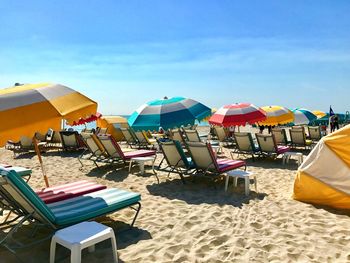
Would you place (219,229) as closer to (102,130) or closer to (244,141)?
(244,141)

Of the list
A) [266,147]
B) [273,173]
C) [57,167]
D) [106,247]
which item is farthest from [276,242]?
[57,167]

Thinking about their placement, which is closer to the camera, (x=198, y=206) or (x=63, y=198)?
(x=63, y=198)

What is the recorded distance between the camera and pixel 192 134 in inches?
520

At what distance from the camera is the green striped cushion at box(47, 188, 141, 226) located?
13.1 ft

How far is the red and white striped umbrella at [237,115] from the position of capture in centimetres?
968

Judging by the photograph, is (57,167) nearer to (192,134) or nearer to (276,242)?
(192,134)

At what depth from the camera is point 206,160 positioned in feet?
23.2

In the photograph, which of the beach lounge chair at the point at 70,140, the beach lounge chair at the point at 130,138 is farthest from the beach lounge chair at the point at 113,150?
the beach lounge chair at the point at 130,138

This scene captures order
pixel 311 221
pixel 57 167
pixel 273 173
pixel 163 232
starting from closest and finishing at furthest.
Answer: pixel 163 232
pixel 311 221
pixel 273 173
pixel 57 167

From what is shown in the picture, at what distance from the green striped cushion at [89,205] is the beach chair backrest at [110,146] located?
4.04 m

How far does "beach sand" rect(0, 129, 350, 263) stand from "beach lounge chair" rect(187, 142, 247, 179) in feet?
1.35

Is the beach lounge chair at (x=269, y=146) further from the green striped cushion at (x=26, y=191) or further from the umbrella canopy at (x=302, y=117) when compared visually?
the umbrella canopy at (x=302, y=117)

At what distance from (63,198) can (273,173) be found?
5.86 m

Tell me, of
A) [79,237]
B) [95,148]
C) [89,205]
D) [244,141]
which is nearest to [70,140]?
[95,148]
